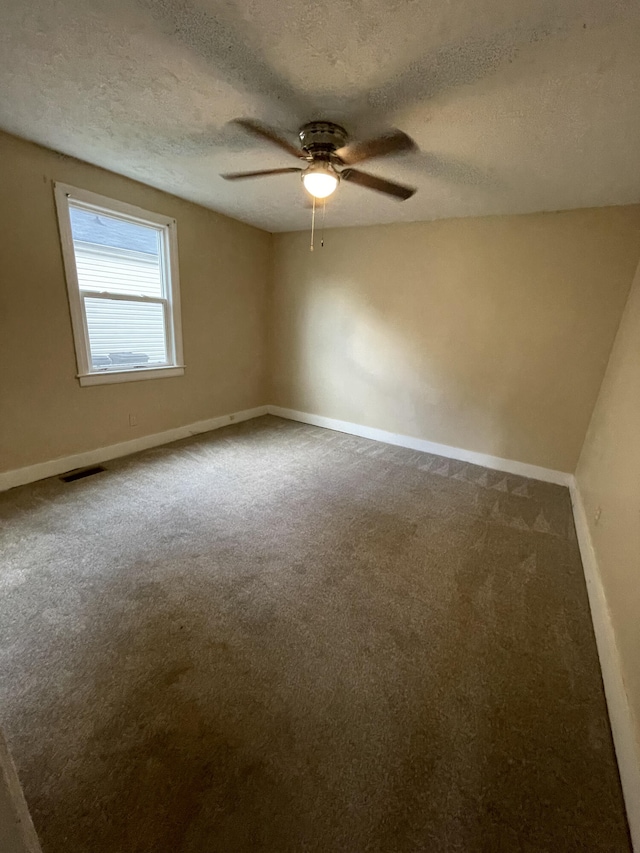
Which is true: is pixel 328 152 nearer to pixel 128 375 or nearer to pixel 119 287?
pixel 119 287

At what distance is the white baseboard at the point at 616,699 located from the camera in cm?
104

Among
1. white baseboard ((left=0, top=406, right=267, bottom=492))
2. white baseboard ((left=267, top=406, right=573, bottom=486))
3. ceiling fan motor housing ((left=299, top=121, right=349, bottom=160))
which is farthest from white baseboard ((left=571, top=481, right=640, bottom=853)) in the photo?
white baseboard ((left=0, top=406, right=267, bottom=492))

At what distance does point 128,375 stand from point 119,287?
789mm

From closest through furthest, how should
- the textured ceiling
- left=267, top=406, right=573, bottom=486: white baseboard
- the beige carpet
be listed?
the beige carpet → the textured ceiling → left=267, top=406, right=573, bottom=486: white baseboard

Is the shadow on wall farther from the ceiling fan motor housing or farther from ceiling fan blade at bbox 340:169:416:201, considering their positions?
the ceiling fan motor housing

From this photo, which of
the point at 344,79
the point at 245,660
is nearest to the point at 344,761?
the point at 245,660

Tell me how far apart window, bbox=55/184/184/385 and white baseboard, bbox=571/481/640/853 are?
150 inches

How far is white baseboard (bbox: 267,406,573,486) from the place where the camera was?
325 cm

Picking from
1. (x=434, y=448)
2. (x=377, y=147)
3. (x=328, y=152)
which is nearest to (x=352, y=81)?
(x=377, y=147)

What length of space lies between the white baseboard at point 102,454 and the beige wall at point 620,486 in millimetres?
3738

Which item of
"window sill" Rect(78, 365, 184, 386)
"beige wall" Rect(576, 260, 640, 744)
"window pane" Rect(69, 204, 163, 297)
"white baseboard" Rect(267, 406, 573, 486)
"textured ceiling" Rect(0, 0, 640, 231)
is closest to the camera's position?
"textured ceiling" Rect(0, 0, 640, 231)

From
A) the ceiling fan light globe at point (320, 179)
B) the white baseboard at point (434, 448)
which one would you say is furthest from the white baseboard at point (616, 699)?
the ceiling fan light globe at point (320, 179)

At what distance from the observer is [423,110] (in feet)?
5.42

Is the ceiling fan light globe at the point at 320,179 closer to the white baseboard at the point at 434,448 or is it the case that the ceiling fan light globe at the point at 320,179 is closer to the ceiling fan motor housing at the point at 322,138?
the ceiling fan motor housing at the point at 322,138
